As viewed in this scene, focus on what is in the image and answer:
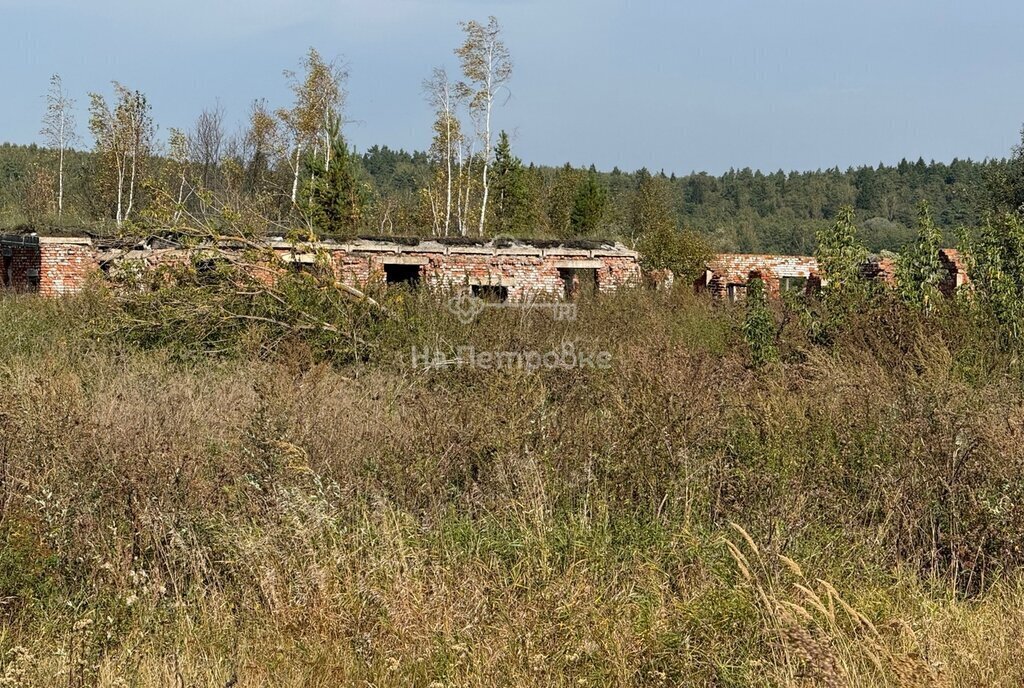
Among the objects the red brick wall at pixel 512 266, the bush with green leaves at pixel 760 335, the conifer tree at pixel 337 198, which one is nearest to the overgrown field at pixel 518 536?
the bush with green leaves at pixel 760 335

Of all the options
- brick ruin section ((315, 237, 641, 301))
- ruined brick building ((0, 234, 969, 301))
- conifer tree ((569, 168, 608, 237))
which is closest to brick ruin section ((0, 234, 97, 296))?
ruined brick building ((0, 234, 969, 301))

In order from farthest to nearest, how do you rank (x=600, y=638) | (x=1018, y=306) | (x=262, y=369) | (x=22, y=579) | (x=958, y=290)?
(x=958, y=290)
(x=1018, y=306)
(x=262, y=369)
(x=22, y=579)
(x=600, y=638)

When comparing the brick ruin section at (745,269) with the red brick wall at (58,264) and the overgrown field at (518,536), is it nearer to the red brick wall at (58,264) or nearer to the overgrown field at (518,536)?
the red brick wall at (58,264)

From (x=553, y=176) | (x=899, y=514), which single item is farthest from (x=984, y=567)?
(x=553, y=176)

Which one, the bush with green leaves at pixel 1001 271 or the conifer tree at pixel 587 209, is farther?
the conifer tree at pixel 587 209

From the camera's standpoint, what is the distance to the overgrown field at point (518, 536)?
3.72 m

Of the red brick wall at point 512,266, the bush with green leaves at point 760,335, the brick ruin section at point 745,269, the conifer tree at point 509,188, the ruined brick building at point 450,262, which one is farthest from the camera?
the conifer tree at point 509,188

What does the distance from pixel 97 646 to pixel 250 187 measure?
44359 millimetres

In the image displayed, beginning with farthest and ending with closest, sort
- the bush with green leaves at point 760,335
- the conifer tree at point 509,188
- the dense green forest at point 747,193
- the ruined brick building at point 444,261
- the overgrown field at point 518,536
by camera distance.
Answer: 1. the dense green forest at point 747,193
2. the conifer tree at point 509,188
3. the ruined brick building at point 444,261
4. the bush with green leaves at point 760,335
5. the overgrown field at point 518,536

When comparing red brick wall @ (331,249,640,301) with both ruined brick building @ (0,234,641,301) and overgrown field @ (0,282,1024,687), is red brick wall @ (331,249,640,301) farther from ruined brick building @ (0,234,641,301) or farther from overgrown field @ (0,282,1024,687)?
overgrown field @ (0,282,1024,687)

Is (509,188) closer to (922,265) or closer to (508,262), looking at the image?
(508,262)

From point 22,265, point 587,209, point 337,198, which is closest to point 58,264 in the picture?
point 22,265

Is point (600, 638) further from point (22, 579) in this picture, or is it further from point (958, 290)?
point (958, 290)

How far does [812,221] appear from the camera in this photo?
289 feet
